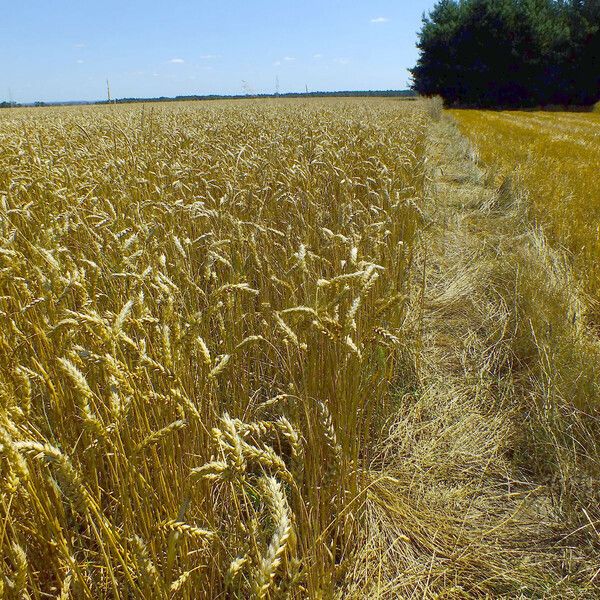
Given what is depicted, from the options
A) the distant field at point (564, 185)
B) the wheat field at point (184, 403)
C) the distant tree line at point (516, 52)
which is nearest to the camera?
the wheat field at point (184, 403)

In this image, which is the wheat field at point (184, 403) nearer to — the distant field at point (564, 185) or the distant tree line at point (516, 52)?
the distant field at point (564, 185)

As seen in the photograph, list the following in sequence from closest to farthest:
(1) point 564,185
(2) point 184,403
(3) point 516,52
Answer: (2) point 184,403 → (1) point 564,185 → (3) point 516,52

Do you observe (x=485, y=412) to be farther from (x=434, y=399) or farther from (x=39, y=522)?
(x=39, y=522)

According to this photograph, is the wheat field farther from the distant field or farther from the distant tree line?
the distant tree line

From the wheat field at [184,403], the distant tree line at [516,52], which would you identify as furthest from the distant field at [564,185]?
the distant tree line at [516,52]

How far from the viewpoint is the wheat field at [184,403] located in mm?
860

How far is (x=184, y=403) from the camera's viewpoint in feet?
3.20

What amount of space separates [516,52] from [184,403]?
3380 cm

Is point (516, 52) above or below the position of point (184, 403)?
above

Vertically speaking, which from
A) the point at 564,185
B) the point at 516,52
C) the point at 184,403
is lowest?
the point at 184,403

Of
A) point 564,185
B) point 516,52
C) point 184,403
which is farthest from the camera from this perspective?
point 516,52

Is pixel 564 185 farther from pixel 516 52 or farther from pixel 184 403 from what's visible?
pixel 516 52

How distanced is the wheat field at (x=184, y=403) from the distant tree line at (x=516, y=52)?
1240 inches

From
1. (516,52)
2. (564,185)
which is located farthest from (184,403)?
(516,52)
